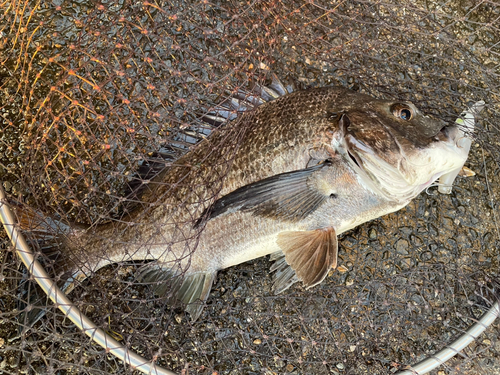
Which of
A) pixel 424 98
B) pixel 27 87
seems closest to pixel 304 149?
pixel 424 98

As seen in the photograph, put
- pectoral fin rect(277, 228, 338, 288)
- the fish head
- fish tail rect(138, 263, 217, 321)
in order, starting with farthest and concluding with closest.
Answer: fish tail rect(138, 263, 217, 321), pectoral fin rect(277, 228, 338, 288), the fish head

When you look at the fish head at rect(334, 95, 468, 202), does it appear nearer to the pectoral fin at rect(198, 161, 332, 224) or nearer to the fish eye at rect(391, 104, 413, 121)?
the fish eye at rect(391, 104, 413, 121)

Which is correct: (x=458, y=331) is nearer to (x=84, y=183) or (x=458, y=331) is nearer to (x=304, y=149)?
(x=304, y=149)

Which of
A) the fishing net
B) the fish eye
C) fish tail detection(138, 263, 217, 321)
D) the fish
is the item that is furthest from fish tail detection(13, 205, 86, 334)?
the fish eye

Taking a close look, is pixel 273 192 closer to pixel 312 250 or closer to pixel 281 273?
pixel 312 250

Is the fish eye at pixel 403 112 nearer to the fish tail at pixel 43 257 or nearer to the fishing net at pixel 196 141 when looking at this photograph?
the fishing net at pixel 196 141

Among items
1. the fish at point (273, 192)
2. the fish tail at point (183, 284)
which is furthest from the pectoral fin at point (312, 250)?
the fish tail at point (183, 284)
